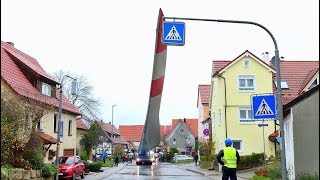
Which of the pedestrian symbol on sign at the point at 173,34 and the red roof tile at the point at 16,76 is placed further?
the red roof tile at the point at 16,76

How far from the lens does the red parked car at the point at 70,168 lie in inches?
1059

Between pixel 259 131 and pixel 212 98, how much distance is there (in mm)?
9003

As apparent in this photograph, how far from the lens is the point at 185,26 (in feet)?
38.3

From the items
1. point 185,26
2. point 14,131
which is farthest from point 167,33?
point 14,131

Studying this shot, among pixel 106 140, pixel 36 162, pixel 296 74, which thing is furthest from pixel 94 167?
pixel 106 140

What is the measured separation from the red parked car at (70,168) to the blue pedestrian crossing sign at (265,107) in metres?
17.2

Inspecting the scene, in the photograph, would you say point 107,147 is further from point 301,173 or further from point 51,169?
point 301,173

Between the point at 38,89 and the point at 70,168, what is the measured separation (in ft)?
27.4

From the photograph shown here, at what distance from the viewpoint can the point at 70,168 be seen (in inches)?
1070

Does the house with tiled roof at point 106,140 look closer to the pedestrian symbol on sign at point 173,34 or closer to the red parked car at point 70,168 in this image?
the red parked car at point 70,168

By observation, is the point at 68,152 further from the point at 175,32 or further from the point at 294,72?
the point at 175,32

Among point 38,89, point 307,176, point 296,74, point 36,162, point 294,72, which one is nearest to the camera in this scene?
point 307,176

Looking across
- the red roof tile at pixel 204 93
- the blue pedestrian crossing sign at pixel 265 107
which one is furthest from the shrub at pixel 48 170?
the red roof tile at pixel 204 93

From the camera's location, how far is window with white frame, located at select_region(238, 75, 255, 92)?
39156 millimetres
